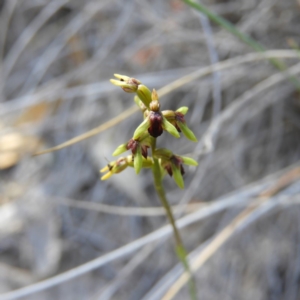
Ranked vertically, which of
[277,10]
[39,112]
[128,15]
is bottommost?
[277,10]

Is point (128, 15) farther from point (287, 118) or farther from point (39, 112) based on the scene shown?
point (287, 118)

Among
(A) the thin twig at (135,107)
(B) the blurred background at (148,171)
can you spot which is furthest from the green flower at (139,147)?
(B) the blurred background at (148,171)

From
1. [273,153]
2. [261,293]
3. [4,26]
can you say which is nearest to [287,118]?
[273,153]

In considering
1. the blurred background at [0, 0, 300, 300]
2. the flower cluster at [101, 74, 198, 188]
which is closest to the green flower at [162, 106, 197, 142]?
the flower cluster at [101, 74, 198, 188]

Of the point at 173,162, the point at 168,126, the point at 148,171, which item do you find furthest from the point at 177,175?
the point at 148,171

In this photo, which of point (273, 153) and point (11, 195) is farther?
point (11, 195)

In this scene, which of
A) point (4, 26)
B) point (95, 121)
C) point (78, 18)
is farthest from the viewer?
point (4, 26)

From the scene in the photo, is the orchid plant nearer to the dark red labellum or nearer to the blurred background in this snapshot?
the dark red labellum

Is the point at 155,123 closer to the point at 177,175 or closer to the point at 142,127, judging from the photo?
the point at 142,127
